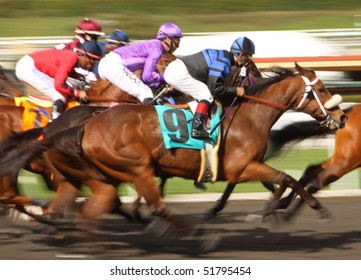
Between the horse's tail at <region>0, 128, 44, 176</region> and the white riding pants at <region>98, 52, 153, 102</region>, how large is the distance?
1064 millimetres

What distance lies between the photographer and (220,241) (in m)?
7.55

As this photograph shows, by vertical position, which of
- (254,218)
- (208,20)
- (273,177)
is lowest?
(208,20)

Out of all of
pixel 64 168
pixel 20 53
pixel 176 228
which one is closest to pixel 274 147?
pixel 176 228

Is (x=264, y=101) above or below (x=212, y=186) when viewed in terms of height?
above

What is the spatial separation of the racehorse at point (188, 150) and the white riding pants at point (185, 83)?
27cm

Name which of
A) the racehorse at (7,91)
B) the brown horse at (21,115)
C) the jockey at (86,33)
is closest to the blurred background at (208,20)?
the jockey at (86,33)

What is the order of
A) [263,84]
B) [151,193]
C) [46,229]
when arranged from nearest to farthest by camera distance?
[151,193] → [263,84] → [46,229]

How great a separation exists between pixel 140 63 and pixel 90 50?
69 centimetres

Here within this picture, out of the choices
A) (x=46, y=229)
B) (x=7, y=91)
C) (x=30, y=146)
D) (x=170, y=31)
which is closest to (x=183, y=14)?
(x=7, y=91)

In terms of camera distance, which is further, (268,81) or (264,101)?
(268,81)

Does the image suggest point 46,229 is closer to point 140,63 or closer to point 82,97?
Answer: point 82,97

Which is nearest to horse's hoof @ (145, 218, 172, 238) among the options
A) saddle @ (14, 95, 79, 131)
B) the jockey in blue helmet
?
saddle @ (14, 95, 79, 131)

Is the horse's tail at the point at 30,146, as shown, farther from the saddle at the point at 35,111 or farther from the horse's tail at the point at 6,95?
the horse's tail at the point at 6,95
